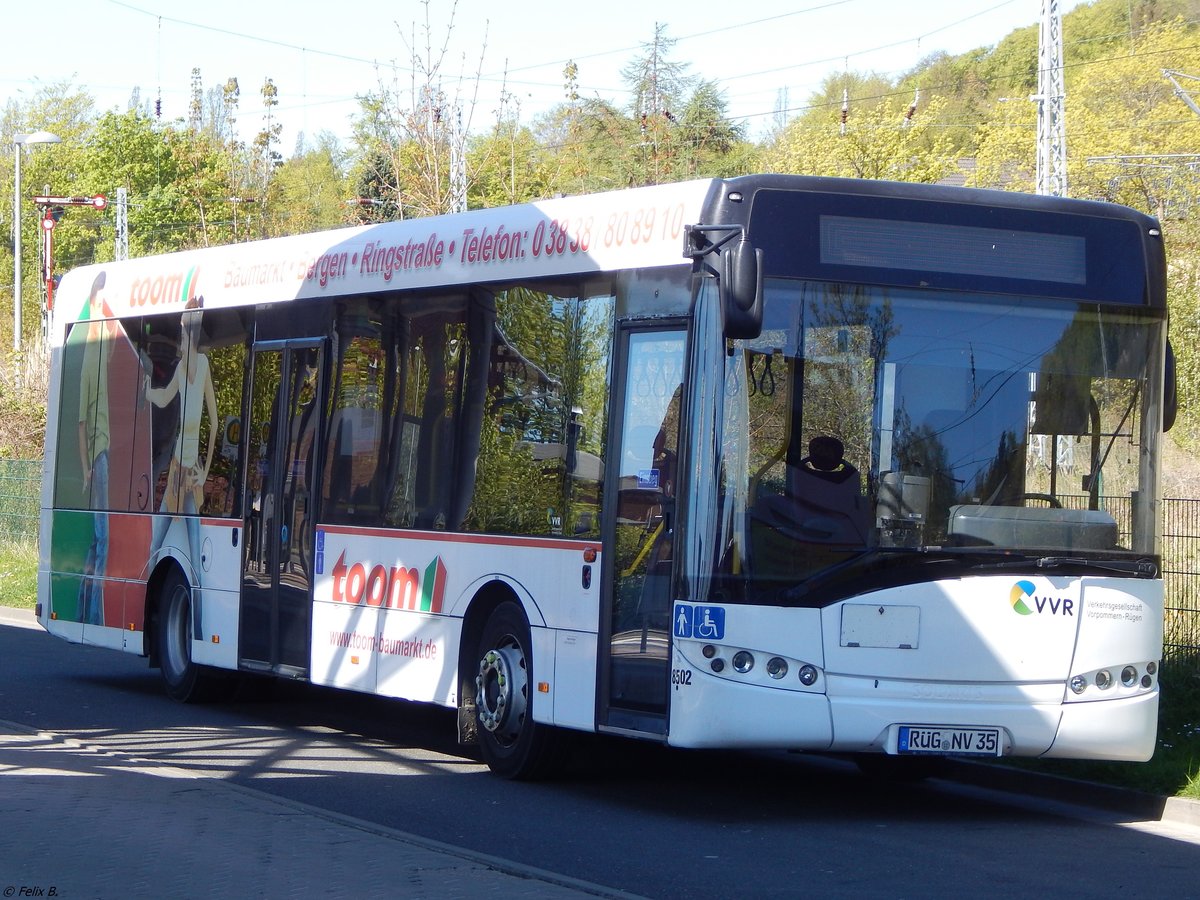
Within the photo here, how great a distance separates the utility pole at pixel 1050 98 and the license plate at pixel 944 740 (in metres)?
22.7

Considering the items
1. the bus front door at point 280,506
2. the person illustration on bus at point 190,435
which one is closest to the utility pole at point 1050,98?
the person illustration on bus at point 190,435

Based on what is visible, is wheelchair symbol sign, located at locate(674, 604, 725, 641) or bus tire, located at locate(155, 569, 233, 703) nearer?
wheelchair symbol sign, located at locate(674, 604, 725, 641)

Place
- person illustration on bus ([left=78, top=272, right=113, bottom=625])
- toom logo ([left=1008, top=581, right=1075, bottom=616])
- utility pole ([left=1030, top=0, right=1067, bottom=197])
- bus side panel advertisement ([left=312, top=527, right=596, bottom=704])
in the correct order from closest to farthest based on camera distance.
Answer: toom logo ([left=1008, top=581, right=1075, bottom=616]) < bus side panel advertisement ([left=312, top=527, right=596, bottom=704]) < person illustration on bus ([left=78, top=272, right=113, bottom=625]) < utility pole ([left=1030, top=0, right=1067, bottom=197])

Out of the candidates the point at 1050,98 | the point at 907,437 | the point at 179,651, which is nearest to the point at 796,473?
the point at 907,437

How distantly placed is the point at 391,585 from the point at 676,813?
294 centimetres

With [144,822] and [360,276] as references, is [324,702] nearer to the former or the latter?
[360,276]

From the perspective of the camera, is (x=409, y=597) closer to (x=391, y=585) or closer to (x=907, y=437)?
(x=391, y=585)

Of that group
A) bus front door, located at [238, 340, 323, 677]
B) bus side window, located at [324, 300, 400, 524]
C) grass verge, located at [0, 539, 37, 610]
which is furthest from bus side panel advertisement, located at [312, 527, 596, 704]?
grass verge, located at [0, 539, 37, 610]

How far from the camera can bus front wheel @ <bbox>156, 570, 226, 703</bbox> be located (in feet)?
47.4

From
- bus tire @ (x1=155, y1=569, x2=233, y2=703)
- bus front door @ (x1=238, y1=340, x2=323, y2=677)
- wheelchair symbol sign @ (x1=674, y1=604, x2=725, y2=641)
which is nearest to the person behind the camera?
wheelchair symbol sign @ (x1=674, y1=604, x2=725, y2=641)

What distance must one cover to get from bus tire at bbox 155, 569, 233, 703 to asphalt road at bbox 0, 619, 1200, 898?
0.51 meters

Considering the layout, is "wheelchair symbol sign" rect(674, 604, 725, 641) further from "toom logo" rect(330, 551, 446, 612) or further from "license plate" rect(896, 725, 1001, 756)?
"toom logo" rect(330, 551, 446, 612)

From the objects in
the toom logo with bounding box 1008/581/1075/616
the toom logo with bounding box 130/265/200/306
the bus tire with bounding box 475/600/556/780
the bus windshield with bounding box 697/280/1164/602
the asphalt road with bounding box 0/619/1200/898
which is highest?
the toom logo with bounding box 130/265/200/306

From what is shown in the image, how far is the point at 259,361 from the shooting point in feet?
44.2
